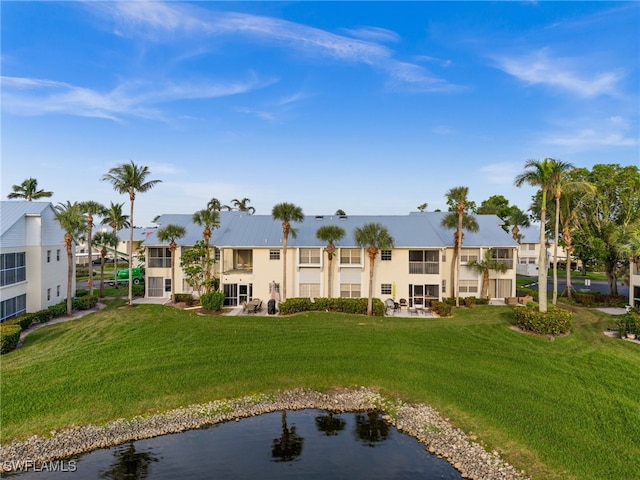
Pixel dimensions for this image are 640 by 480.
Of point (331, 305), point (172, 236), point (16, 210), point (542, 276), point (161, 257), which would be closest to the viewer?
point (542, 276)

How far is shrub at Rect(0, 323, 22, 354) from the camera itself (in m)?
18.9

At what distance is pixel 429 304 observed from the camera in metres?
31.7

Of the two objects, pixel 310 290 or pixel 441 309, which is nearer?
pixel 441 309

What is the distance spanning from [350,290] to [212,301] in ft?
37.7

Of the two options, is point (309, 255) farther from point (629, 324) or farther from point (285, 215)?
point (629, 324)

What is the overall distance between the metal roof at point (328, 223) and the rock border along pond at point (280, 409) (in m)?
17.0

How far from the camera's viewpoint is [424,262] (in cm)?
3158

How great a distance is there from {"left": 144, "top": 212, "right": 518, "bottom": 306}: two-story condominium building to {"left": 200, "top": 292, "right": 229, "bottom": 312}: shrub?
7.81 feet

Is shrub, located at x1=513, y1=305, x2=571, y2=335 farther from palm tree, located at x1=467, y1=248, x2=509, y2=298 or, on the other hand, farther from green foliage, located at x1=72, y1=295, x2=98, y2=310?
green foliage, located at x1=72, y1=295, x2=98, y2=310

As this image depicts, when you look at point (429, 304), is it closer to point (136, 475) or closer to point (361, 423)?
point (361, 423)

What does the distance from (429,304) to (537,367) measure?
13.9 metres

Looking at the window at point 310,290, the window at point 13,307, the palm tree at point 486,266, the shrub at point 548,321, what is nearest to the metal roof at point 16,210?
the window at point 13,307

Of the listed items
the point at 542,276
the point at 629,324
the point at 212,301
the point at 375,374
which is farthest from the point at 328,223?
the point at 629,324

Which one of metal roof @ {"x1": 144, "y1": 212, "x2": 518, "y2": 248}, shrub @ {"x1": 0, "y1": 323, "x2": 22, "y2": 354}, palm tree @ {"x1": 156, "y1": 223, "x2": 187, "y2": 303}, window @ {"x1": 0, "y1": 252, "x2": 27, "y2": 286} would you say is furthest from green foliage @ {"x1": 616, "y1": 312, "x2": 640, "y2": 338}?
window @ {"x1": 0, "y1": 252, "x2": 27, "y2": 286}
